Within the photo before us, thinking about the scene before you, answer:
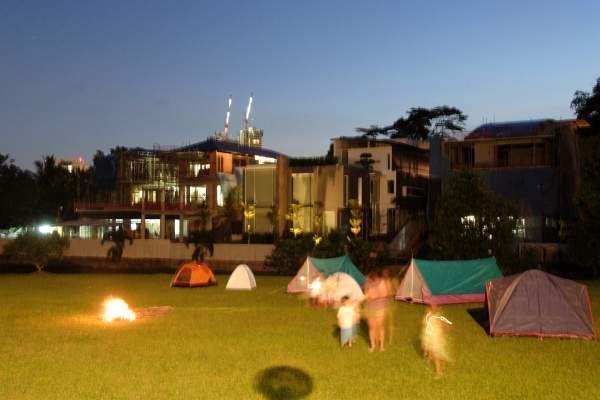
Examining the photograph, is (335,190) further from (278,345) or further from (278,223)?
Answer: (278,345)

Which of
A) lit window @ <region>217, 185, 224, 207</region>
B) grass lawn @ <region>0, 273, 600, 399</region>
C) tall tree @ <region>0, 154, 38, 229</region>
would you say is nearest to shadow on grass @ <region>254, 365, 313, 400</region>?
grass lawn @ <region>0, 273, 600, 399</region>

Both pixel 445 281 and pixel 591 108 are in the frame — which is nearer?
pixel 445 281

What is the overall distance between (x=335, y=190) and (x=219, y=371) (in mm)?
36412

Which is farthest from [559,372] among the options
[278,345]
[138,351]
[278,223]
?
[278,223]

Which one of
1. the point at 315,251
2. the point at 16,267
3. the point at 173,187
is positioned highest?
the point at 173,187

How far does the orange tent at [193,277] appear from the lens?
102 ft

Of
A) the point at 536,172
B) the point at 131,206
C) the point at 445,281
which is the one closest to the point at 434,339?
the point at 445,281

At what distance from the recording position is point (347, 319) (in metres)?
15.6

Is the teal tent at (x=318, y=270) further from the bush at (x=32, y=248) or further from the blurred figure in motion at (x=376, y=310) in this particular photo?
the bush at (x=32, y=248)

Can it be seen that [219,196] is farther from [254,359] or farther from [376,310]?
[254,359]

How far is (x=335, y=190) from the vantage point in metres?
49.8

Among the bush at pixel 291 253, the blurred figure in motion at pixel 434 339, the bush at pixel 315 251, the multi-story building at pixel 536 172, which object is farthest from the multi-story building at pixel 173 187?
the blurred figure in motion at pixel 434 339

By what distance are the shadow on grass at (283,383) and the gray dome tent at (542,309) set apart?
655cm

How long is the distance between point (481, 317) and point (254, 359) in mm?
9223
